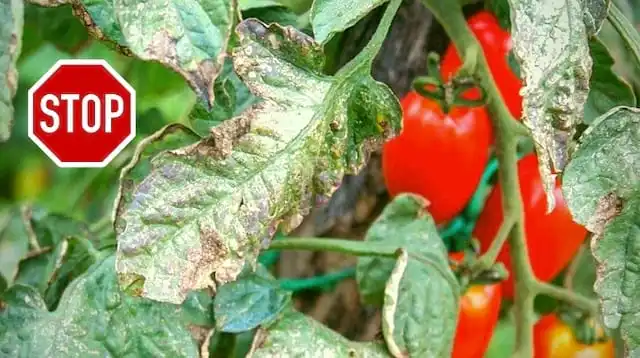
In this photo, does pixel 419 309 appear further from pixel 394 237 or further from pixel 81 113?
pixel 81 113

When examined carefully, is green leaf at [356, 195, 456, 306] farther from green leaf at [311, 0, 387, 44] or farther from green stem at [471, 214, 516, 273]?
green leaf at [311, 0, 387, 44]

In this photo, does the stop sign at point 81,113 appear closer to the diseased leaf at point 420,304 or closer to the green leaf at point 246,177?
the green leaf at point 246,177

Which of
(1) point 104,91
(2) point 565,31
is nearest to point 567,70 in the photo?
(2) point 565,31

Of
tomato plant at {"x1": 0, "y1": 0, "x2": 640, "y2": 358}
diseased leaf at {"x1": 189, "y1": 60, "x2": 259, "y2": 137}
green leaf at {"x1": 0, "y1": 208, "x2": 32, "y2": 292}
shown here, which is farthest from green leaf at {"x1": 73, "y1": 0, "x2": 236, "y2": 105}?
green leaf at {"x1": 0, "y1": 208, "x2": 32, "y2": 292}

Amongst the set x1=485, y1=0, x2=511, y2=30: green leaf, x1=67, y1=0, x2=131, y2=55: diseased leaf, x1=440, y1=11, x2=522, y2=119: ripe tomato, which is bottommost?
x1=440, y1=11, x2=522, y2=119: ripe tomato

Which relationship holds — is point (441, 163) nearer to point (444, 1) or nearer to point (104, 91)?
point (444, 1)

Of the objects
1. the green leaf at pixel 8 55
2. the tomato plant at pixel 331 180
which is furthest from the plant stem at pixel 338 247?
the green leaf at pixel 8 55

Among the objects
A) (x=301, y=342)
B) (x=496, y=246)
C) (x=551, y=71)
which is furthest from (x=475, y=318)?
(x=551, y=71)
